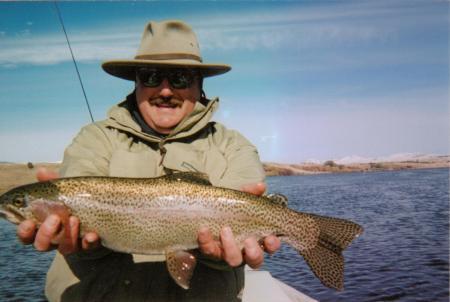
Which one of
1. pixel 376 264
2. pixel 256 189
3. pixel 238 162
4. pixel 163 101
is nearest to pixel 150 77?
pixel 163 101

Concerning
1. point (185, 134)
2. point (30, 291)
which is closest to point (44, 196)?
point (185, 134)

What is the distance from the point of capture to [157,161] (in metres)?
3.82

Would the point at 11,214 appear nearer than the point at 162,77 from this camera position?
Yes

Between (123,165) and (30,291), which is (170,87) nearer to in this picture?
(123,165)

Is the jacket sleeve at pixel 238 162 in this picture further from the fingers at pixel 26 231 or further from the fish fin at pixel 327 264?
the fingers at pixel 26 231

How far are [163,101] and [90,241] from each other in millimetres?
1465

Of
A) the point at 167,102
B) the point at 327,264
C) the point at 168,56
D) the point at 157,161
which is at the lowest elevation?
the point at 327,264

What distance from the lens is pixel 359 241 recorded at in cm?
1819

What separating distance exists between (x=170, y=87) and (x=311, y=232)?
5.92 ft

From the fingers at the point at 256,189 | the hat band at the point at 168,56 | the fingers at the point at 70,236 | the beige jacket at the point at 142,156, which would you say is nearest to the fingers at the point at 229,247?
the fingers at the point at 256,189

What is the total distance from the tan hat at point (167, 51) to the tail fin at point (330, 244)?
6.00 feet

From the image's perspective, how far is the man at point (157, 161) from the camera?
3.27 m

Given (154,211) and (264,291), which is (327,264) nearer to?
(154,211)

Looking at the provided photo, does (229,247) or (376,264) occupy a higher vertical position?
(229,247)
